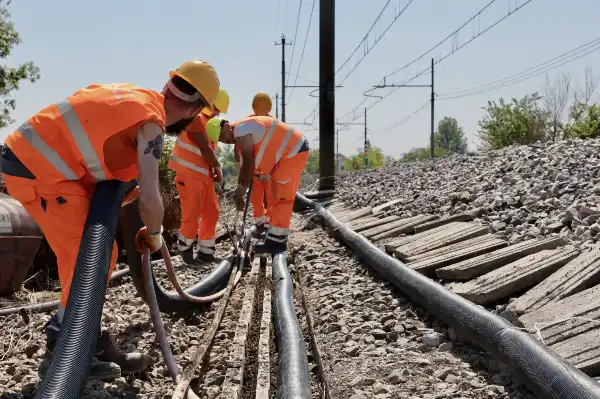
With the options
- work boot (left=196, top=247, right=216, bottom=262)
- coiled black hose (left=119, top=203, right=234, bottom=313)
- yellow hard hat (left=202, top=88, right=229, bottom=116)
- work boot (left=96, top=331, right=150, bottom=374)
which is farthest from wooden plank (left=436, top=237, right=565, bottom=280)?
yellow hard hat (left=202, top=88, right=229, bottom=116)

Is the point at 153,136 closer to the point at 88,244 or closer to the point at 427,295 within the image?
the point at 88,244

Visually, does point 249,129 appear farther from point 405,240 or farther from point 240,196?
point 405,240

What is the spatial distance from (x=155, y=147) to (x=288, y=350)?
4.66 ft

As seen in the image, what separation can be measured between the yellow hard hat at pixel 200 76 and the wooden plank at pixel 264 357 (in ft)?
5.04

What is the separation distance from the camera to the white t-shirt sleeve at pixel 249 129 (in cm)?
614

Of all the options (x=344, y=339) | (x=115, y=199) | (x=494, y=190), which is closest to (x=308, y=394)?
(x=344, y=339)

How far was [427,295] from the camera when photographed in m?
3.79

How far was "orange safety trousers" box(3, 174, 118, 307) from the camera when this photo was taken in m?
2.83

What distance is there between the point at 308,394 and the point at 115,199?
4.31ft

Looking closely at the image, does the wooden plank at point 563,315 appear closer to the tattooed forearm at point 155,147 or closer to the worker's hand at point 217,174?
the tattooed forearm at point 155,147

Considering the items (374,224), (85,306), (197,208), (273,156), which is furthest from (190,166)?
(85,306)

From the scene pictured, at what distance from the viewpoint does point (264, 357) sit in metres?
3.44

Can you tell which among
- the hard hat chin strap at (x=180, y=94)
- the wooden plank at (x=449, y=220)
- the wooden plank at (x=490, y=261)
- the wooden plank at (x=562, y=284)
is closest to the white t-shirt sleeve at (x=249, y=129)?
the wooden plank at (x=449, y=220)

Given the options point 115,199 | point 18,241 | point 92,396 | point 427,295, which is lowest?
Answer: point 92,396
